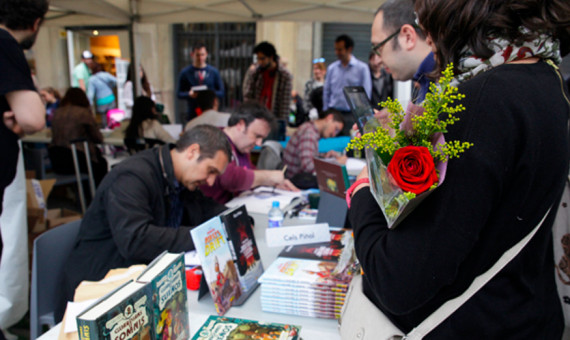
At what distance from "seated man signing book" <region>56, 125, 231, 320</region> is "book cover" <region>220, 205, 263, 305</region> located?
1.47ft

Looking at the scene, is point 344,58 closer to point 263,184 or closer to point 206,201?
point 263,184

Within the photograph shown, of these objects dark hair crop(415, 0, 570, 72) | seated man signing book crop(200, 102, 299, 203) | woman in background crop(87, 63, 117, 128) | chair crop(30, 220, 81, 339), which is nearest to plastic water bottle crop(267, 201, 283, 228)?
seated man signing book crop(200, 102, 299, 203)

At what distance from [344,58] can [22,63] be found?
4.48 metres

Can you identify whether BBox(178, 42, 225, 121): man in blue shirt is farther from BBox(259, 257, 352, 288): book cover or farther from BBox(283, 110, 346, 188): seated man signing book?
BBox(259, 257, 352, 288): book cover

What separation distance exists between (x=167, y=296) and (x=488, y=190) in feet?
2.35

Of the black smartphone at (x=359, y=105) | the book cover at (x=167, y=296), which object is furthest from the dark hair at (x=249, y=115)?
the book cover at (x=167, y=296)

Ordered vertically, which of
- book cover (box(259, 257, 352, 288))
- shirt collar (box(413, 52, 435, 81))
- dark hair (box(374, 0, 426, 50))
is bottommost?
book cover (box(259, 257, 352, 288))

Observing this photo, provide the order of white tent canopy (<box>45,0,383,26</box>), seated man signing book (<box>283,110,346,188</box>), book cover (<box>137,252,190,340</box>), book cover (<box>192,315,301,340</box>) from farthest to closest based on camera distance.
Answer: white tent canopy (<box>45,0,383,26</box>) → seated man signing book (<box>283,110,346,188</box>) → book cover (<box>192,315,301,340</box>) → book cover (<box>137,252,190,340</box>)

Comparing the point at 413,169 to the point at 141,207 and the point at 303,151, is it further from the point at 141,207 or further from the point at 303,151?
the point at 303,151

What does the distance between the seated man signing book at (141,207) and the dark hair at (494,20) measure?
1340 millimetres

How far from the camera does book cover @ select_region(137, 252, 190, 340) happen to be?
0.93 meters

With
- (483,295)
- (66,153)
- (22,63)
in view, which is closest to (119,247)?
(22,63)

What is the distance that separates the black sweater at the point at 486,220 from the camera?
68 cm

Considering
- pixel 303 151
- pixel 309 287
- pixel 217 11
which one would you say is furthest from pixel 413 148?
pixel 217 11
